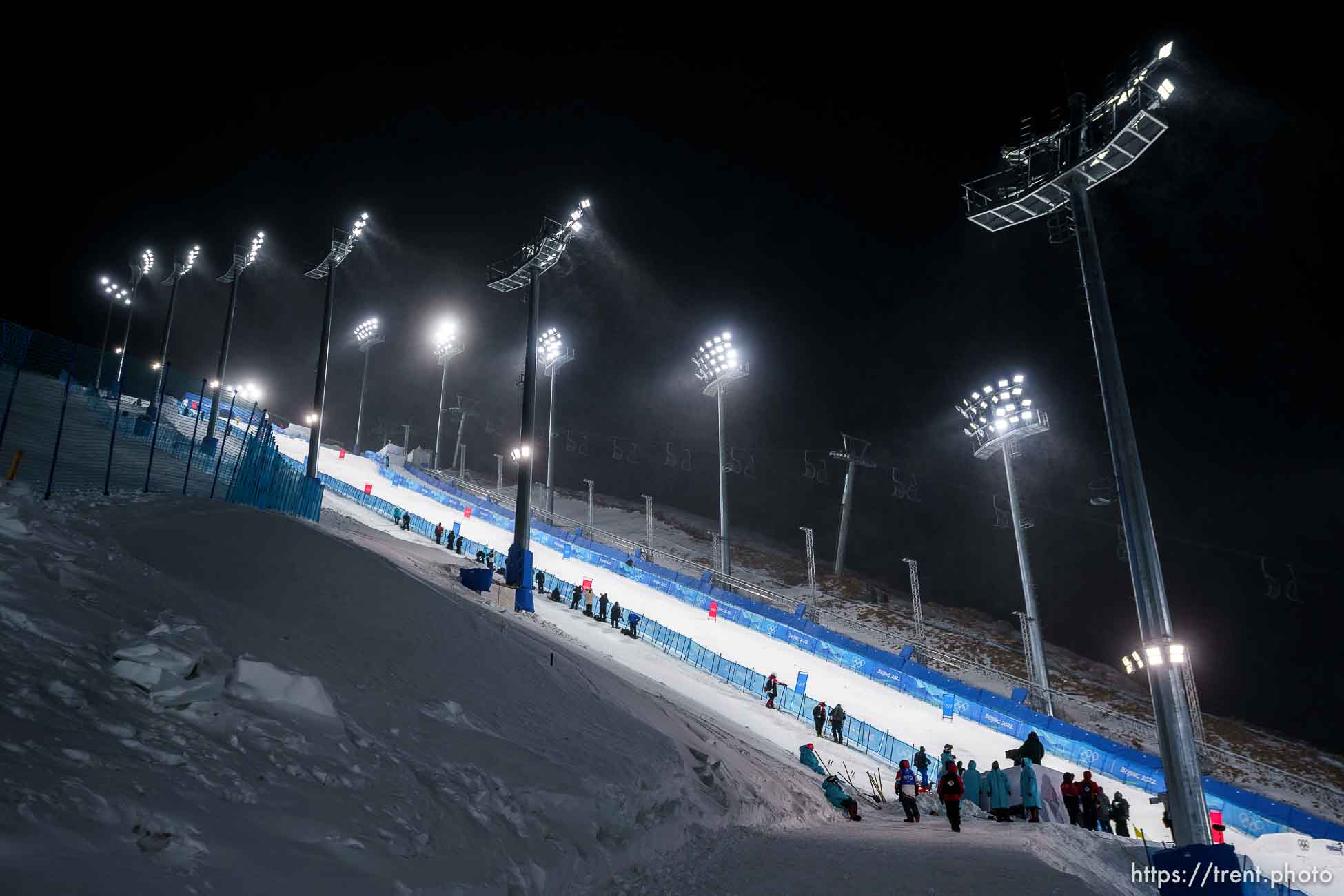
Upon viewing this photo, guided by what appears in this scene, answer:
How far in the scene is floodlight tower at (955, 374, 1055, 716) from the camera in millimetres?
26766

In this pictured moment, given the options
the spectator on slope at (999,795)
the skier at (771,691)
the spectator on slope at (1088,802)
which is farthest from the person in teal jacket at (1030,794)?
the skier at (771,691)

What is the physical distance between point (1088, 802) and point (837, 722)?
22.4 feet

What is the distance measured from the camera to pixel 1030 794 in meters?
11.5

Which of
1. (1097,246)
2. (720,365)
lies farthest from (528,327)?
(720,365)

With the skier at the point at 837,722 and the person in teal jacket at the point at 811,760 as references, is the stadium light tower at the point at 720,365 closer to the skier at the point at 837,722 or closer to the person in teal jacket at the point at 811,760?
the skier at the point at 837,722

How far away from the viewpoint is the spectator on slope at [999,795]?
37.6 feet

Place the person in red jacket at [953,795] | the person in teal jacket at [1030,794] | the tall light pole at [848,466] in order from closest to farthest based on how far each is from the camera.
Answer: the person in red jacket at [953,795] < the person in teal jacket at [1030,794] < the tall light pole at [848,466]

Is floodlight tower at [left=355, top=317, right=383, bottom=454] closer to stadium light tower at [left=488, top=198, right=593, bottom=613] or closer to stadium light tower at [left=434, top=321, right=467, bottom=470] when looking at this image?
stadium light tower at [left=434, top=321, right=467, bottom=470]

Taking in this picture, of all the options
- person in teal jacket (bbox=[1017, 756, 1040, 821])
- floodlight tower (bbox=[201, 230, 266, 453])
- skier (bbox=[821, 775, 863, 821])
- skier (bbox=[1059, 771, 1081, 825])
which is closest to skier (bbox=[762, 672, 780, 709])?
skier (bbox=[821, 775, 863, 821])

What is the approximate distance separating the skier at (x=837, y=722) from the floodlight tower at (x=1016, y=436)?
1112 centimetres

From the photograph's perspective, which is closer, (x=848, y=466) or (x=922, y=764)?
(x=922, y=764)

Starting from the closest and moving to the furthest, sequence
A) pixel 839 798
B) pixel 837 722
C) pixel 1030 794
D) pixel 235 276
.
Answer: pixel 1030 794, pixel 839 798, pixel 837 722, pixel 235 276

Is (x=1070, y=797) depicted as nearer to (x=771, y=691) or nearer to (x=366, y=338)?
(x=771, y=691)

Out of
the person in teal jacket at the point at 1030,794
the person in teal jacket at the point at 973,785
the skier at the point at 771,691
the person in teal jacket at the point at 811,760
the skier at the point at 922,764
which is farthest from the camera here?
the skier at the point at 771,691
